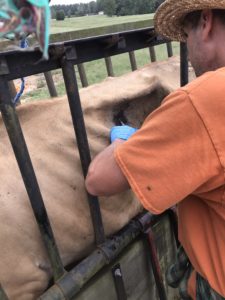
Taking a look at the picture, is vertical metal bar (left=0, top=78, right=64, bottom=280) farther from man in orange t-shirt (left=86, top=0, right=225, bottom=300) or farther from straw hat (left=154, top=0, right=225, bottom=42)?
straw hat (left=154, top=0, right=225, bottom=42)

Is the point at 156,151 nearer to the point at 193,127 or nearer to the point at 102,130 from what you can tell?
the point at 193,127

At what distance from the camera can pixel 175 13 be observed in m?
1.28

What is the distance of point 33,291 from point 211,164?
0.72 meters

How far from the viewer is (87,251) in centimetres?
146

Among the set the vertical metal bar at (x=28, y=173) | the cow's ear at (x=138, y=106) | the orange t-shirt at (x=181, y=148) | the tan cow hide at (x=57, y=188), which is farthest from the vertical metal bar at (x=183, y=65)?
the vertical metal bar at (x=28, y=173)

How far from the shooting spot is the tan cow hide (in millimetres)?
1227

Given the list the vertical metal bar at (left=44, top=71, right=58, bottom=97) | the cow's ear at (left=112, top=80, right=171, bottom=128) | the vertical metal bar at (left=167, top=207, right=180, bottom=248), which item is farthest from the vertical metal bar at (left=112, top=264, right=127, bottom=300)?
the vertical metal bar at (left=44, top=71, right=58, bottom=97)

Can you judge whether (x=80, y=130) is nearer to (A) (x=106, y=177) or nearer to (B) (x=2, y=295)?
(A) (x=106, y=177)

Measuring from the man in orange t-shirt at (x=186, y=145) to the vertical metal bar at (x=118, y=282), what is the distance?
504 millimetres

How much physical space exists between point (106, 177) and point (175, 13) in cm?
60

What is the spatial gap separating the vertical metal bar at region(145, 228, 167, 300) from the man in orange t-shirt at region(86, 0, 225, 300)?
21.2 inches

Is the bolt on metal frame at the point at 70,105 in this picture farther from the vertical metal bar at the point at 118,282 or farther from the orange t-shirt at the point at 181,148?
the orange t-shirt at the point at 181,148

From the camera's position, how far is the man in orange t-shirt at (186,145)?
97 centimetres

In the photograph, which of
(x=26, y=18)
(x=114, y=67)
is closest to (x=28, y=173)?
(x=26, y=18)
